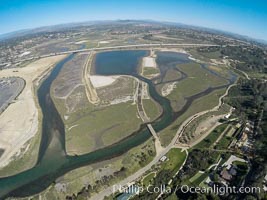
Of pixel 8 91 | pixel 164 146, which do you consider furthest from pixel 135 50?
pixel 164 146

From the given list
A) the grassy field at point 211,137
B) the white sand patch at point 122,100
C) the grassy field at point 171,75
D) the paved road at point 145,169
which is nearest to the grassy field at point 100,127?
the white sand patch at point 122,100

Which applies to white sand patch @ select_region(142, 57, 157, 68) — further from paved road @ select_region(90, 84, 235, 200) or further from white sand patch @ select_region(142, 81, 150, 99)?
paved road @ select_region(90, 84, 235, 200)

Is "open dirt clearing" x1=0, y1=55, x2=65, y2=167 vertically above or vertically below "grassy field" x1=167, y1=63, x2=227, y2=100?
below

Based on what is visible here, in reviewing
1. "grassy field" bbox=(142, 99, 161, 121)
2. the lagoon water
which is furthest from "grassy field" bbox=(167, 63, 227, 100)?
the lagoon water

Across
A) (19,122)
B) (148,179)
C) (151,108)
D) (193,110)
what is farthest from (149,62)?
(148,179)

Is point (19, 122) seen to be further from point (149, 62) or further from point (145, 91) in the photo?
point (149, 62)

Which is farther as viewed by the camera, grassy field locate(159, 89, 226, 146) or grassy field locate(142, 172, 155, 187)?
grassy field locate(159, 89, 226, 146)
